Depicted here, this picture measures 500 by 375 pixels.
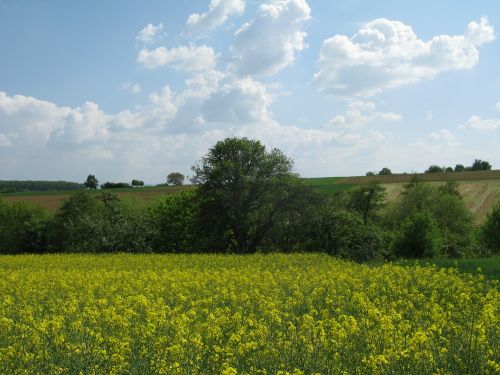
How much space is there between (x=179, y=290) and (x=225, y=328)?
5.60m

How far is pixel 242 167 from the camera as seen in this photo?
46906mm

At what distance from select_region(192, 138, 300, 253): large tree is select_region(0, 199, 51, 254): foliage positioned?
27.9 m

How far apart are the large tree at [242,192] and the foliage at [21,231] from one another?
91.4 feet

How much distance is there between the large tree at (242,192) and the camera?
151 feet

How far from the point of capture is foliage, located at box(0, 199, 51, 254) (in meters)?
66.1

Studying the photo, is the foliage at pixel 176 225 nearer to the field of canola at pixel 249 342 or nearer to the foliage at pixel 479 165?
the field of canola at pixel 249 342

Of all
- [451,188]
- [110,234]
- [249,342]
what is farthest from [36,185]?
[249,342]

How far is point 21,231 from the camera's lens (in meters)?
67.2

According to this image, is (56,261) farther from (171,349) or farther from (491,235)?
(491,235)

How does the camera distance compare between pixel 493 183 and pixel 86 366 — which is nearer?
pixel 86 366

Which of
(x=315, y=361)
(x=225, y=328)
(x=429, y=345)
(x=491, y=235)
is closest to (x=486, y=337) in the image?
(x=429, y=345)

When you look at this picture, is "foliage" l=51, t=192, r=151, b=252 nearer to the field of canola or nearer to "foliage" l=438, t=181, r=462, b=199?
the field of canola

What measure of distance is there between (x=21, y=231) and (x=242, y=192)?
115 ft

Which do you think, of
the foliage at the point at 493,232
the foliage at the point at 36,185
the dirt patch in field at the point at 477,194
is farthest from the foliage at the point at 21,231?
the foliage at the point at 36,185
